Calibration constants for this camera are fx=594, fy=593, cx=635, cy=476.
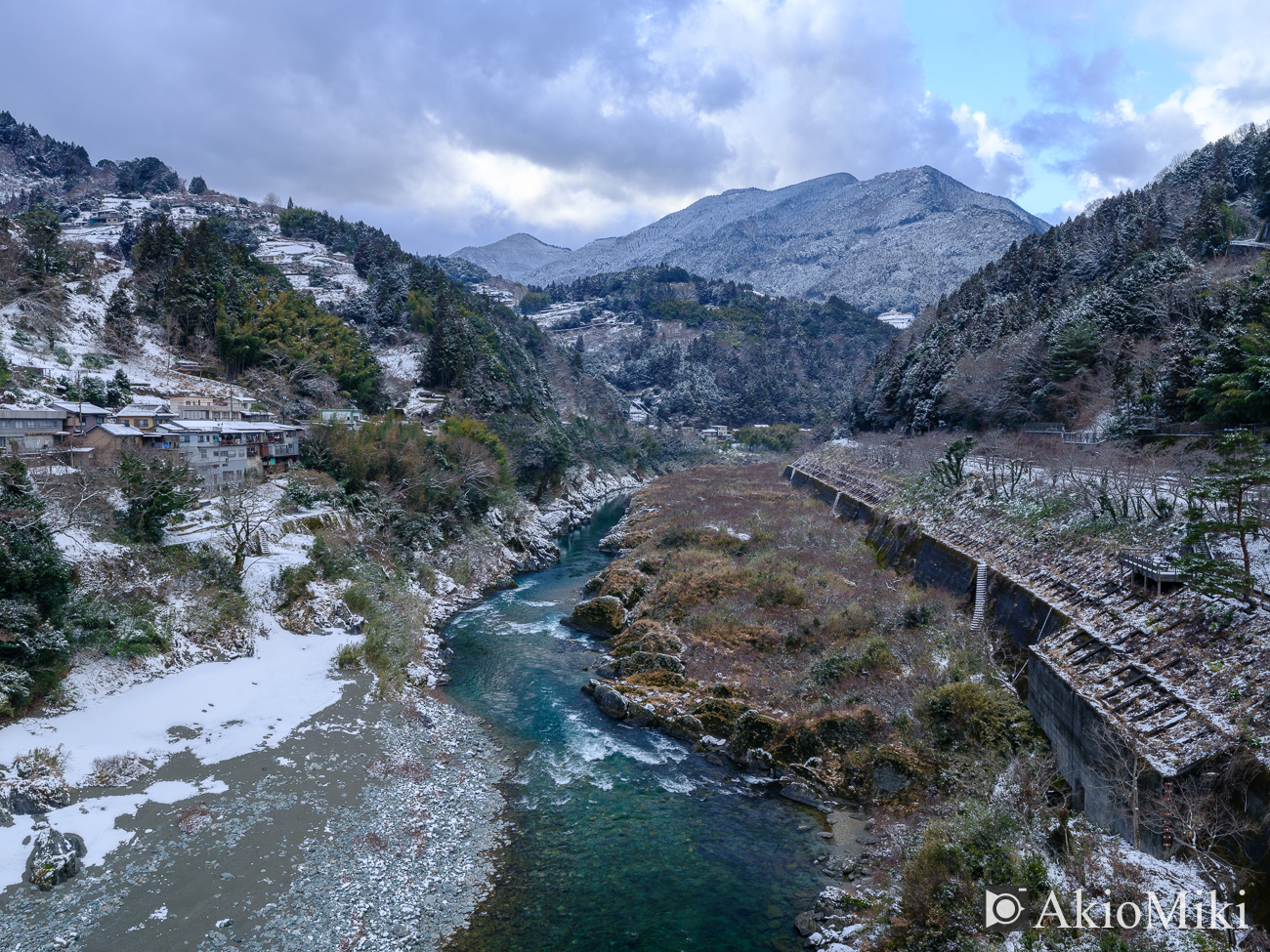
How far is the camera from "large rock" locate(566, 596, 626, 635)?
2348cm

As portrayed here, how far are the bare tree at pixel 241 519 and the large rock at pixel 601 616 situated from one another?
12.0 m

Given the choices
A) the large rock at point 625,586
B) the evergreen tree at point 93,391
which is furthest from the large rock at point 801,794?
the evergreen tree at point 93,391

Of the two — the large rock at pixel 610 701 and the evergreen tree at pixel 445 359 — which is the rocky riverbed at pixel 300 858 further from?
the evergreen tree at pixel 445 359

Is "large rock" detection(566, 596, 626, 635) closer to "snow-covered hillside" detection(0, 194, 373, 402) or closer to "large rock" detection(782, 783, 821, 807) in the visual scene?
"large rock" detection(782, 783, 821, 807)

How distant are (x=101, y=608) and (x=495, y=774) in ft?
35.8

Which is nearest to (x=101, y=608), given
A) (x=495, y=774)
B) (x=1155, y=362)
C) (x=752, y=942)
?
(x=495, y=774)

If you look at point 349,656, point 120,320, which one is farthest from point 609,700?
point 120,320

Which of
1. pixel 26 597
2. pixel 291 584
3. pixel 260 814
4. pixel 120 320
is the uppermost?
pixel 120 320

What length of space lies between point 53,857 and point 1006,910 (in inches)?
548

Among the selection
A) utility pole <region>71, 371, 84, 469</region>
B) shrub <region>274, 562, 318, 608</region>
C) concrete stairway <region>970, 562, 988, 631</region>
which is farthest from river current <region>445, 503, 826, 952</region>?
utility pole <region>71, 371, 84, 469</region>

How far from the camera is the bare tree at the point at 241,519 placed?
66.5 feet

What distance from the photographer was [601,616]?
23.8m

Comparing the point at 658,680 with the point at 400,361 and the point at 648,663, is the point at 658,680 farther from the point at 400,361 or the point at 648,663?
the point at 400,361

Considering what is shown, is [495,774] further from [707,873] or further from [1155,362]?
[1155,362]
